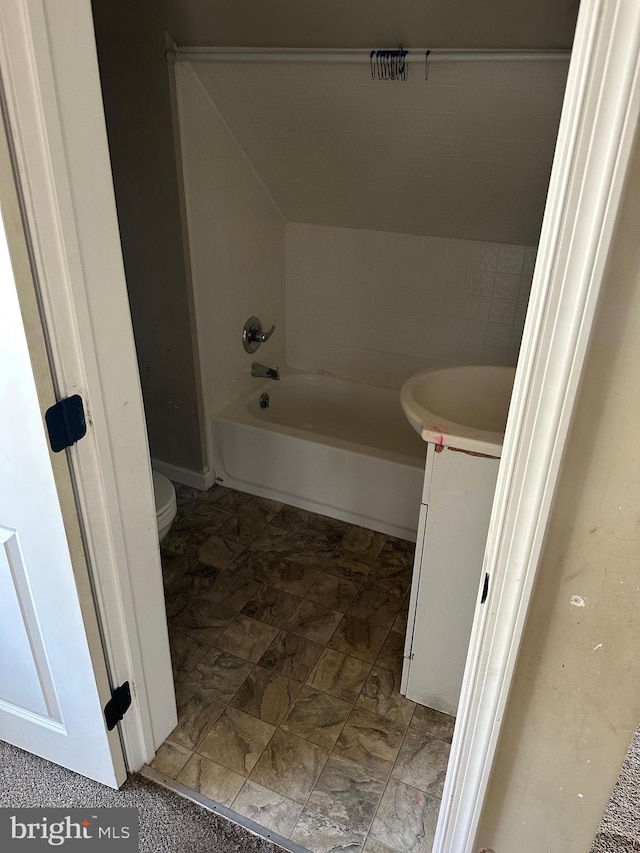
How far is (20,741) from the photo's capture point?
1.61 meters

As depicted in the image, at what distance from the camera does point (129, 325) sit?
122 cm

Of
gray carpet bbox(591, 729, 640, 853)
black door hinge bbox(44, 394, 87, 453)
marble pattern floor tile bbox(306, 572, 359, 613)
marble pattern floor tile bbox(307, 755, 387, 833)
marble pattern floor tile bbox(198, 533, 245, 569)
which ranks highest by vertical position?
black door hinge bbox(44, 394, 87, 453)

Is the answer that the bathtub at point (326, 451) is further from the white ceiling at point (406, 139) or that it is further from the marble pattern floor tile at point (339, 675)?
the white ceiling at point (406, 139)

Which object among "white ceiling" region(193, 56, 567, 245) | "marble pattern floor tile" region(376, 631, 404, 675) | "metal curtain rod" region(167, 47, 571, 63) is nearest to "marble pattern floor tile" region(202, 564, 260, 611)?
"marble pattern floor tile" region(376, 631, 404, 675)

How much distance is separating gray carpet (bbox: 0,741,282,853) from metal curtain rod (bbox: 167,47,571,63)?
212cm

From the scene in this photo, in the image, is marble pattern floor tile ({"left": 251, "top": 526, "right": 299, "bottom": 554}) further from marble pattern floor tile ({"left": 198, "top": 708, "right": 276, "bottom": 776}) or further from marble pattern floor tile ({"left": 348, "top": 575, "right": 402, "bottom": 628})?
marble pattern floor tile ({"left": 198, "top": 708, "right": 276, "bottom": 776})

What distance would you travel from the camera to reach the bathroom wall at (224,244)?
229cm

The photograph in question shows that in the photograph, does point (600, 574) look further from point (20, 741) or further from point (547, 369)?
point (20, 741)

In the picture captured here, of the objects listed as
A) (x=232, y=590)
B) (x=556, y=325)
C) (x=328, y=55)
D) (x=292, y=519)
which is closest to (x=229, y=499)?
(x=292, y=519)

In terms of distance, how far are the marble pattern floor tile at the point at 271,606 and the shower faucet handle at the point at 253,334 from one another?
1.17 meters

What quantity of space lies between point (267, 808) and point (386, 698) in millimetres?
465

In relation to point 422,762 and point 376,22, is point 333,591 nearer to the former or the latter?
point 422,762

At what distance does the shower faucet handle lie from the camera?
2.84m

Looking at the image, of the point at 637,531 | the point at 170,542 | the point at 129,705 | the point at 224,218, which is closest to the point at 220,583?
the point at 170,542
